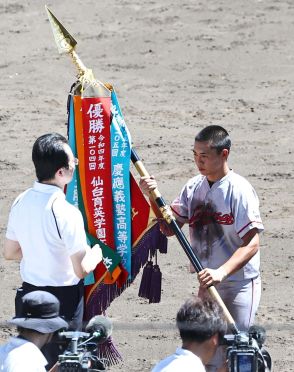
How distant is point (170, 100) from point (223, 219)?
6833 millimetres

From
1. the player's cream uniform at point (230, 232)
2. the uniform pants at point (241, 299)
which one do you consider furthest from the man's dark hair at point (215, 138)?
the uniform pants at point (241, 299)

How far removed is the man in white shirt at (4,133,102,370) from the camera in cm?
618

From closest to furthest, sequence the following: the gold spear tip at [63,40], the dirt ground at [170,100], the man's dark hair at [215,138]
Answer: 1. the man's dark hair at [215,138]
2. the gold spear tip at [63,40]
3. the dirt ground at [170,100]

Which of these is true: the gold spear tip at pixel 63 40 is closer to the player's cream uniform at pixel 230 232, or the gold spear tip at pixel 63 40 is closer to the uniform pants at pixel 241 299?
the player's cream uniform at pixel 230 232

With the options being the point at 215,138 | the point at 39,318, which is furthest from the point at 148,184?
the point at 39,318

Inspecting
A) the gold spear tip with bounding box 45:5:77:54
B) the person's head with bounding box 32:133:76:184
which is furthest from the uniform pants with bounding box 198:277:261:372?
the gold spear tip with bounding box 45:5:77:54

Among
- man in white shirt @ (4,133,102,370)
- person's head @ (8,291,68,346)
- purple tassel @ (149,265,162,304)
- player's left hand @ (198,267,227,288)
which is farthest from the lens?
purple tassel @ (149,265,162,304)

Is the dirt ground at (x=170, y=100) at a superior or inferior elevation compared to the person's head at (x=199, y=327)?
superior

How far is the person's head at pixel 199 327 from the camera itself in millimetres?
4992

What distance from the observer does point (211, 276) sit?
21.0 ft

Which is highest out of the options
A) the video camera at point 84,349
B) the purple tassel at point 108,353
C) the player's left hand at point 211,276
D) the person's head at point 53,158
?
the person's head at point 53,158

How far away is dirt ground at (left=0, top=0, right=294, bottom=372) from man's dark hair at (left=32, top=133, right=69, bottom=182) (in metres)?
2.12

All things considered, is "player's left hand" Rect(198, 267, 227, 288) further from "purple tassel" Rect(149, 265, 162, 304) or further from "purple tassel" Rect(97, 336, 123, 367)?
"purple tassel" Rect(97, 336, 123, 367)

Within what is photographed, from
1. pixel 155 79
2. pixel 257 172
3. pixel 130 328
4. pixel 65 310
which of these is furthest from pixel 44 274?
pixel 155 79
